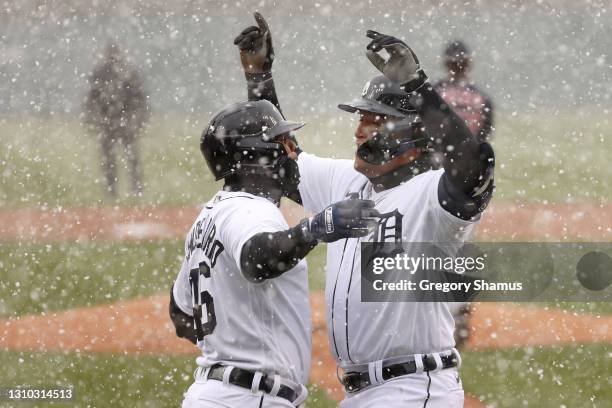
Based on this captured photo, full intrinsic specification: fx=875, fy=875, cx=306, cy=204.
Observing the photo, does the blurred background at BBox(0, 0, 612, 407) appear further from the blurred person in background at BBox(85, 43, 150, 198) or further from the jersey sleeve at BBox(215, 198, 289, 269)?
the jersey sleeve at BBox(215, 198, 289, 269)

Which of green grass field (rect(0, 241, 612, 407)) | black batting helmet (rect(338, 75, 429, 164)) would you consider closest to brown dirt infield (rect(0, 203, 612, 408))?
green grass field (rect(0, 241, 612, 407))

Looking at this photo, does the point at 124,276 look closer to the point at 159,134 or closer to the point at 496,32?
the point at 159,134

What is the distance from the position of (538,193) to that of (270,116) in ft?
41.8

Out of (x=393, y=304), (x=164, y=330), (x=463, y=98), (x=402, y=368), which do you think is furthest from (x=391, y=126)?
(x=164, y=330)

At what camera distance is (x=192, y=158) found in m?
17.6

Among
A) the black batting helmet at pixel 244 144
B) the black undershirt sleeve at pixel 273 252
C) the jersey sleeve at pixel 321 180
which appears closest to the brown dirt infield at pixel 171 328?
the jersey sleeve at pixel 321 180

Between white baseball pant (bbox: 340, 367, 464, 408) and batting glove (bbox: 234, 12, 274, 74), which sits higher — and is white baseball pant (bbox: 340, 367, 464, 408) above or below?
below

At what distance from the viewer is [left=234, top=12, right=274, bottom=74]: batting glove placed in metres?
3.61

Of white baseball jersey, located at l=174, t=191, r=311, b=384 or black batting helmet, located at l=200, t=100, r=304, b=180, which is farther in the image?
black batting helmet, located at l=200, t=100, r=304, b=180

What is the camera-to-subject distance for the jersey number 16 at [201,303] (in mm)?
2857

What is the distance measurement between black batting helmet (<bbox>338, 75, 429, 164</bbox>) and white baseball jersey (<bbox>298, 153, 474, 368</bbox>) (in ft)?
0.43

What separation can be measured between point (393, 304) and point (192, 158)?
14.9 metres

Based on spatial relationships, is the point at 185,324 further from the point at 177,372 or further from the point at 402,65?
the point at 177,372

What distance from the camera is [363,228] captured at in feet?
8.21
